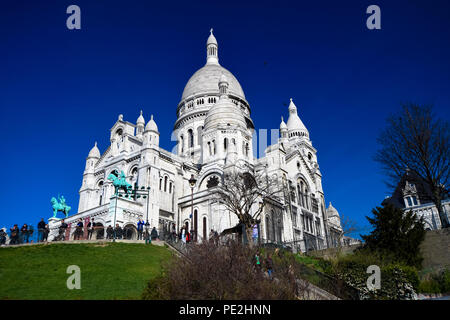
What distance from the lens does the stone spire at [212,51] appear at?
256ft

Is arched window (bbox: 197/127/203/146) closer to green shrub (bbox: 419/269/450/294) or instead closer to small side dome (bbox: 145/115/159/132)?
small side dome (bbox: 145/115/159/132)

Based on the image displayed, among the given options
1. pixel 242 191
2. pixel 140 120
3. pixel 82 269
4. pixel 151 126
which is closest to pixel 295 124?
pixel 140 120

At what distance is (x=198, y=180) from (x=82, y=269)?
92.6 feet

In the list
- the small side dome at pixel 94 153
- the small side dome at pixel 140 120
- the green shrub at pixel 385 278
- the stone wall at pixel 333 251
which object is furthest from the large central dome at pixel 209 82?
the green shrub at pixel 385 278

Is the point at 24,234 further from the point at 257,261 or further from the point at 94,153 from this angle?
the point at 94,153

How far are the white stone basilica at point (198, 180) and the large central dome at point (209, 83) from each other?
697cm

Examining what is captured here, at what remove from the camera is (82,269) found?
1875 cm

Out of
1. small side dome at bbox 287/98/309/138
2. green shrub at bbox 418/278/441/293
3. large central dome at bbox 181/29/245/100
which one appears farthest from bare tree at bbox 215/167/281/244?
small side dome at bbox 287/98/309/138

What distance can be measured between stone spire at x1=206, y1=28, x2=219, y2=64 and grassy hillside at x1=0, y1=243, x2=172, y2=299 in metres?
58.3

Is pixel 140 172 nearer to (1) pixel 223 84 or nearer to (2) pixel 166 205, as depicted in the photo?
(2) pixel 166 205

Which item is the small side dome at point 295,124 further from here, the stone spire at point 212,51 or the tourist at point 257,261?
the tourist at point 257,261

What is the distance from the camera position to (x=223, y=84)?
195 ft
